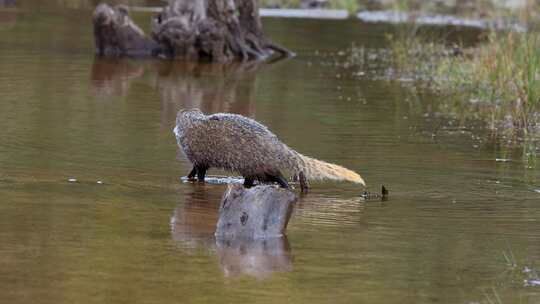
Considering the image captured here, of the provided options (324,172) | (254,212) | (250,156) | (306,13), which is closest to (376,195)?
(324,172)

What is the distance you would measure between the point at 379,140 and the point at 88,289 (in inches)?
276

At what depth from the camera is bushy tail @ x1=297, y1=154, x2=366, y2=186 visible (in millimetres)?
10500

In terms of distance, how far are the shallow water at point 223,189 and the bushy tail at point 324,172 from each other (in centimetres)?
14

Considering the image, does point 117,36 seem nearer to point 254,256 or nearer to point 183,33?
point 183,33

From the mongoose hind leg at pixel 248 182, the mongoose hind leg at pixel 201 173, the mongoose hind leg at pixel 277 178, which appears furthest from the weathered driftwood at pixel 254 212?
the mongoose hind leg at pixel 201 173

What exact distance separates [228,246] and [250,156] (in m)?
2.32

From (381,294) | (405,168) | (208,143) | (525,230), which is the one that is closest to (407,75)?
(405,168)

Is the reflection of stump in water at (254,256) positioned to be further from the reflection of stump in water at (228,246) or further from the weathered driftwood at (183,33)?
the weathered driftwood at (183,33)

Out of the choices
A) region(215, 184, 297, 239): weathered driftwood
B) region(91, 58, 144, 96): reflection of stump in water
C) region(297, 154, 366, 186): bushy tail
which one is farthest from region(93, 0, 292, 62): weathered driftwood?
region(215, 184, 297, 239): weathered driftwood

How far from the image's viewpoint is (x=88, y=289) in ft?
23.2

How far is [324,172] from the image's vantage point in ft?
34.7

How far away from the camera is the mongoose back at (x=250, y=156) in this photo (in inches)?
412

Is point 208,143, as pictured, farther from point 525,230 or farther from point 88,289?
point 88,289

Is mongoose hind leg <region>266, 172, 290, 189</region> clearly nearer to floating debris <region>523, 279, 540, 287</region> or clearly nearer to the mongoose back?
the mongoose back
